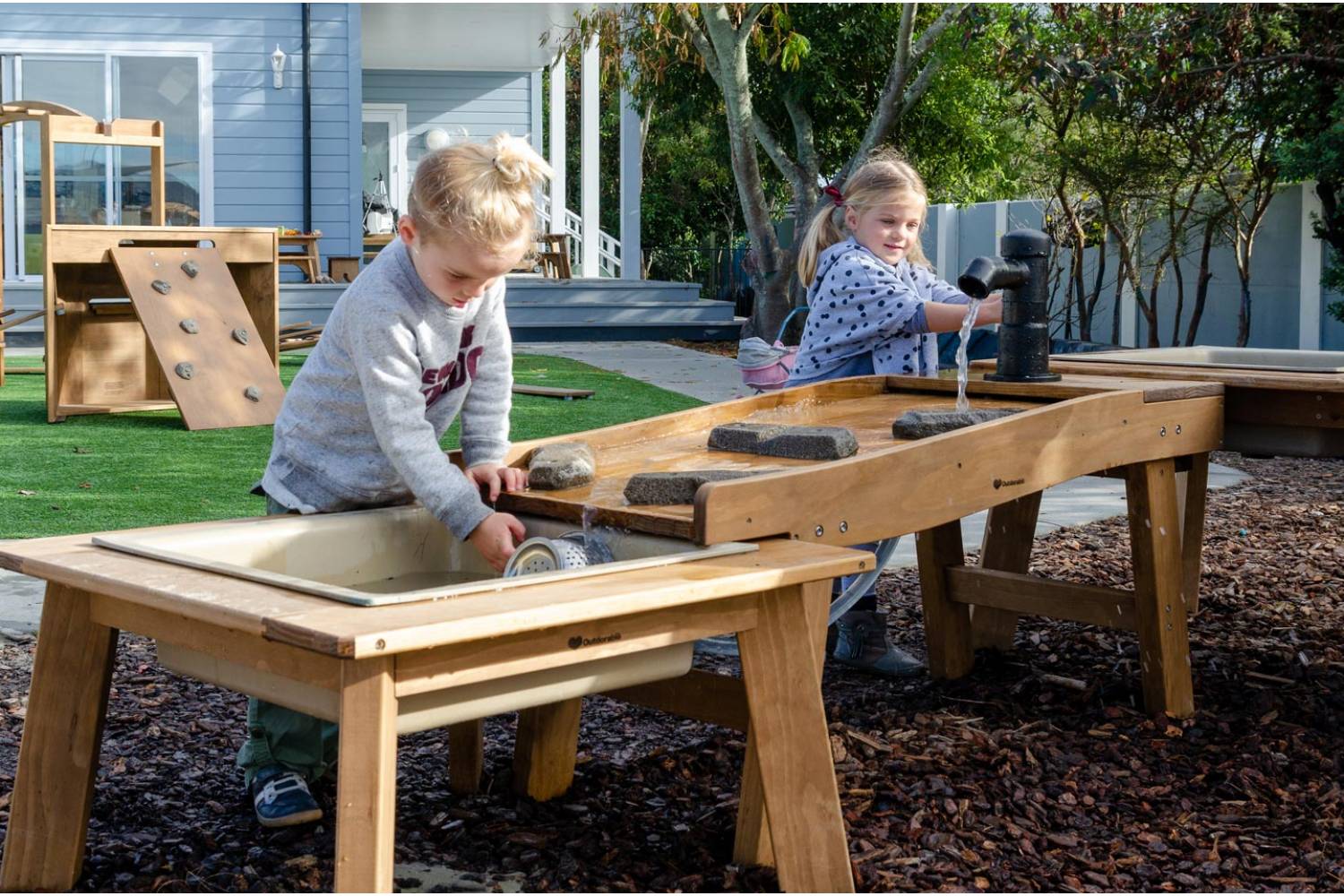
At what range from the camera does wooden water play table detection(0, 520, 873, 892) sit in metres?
1.71

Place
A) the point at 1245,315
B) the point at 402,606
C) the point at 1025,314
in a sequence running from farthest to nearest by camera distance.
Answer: the point at 1245,315, the point at 1025,314, the point at 402,606

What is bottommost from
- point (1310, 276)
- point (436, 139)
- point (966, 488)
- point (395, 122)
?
point (966, 488)

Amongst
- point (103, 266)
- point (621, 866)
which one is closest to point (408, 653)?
point (621, 866)

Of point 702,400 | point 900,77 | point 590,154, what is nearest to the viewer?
point 702,400

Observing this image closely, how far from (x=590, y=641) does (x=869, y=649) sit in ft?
7.10

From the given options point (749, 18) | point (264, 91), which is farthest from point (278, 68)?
point (749, 18)

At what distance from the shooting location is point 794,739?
7.12ft

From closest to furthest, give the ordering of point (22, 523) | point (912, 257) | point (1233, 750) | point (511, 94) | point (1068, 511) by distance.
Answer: point (1233, 750)
point (912, 257)
point (22, 523)
point (1068, 511)
point (511, 94)

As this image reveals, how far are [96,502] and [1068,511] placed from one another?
160 inches

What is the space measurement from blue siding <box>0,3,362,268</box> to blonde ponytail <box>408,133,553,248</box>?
1452 centimetres

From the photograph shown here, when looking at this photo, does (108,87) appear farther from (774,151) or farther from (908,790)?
(908,790)

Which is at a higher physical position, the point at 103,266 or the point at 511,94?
the point at 511,94

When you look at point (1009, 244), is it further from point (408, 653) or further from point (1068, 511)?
point (1068, 511)

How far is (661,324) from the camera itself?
16938mm
